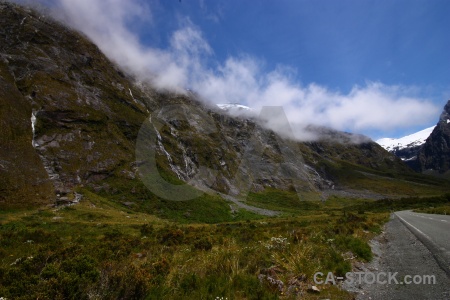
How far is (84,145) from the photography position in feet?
210

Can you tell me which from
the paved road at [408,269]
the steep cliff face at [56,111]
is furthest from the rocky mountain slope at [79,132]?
the paved road at [408,269]

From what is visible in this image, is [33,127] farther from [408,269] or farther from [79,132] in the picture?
[408,269]

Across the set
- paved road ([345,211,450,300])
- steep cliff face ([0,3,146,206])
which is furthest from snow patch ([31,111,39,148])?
paved road ([345,211,450,300])

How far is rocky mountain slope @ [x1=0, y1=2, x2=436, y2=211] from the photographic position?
168 ft

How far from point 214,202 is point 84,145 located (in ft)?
118

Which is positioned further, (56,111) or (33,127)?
(56,111)

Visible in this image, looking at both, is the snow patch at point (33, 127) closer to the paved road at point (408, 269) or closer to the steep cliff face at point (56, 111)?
the steep cliff face at point (56, 111)

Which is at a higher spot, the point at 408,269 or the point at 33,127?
the point at 33,127

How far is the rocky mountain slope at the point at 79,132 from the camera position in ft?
168

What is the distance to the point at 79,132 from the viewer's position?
6519 cm

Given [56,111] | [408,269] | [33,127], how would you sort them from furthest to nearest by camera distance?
[56,111] → [33,127] → [408,269]

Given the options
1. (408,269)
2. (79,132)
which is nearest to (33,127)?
(79,132)

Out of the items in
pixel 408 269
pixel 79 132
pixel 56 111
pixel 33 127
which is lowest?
pixel 408 269

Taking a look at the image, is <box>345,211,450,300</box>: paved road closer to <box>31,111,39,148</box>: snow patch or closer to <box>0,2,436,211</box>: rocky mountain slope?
<box>0,2,436,211</box>: rocky mountain slope
